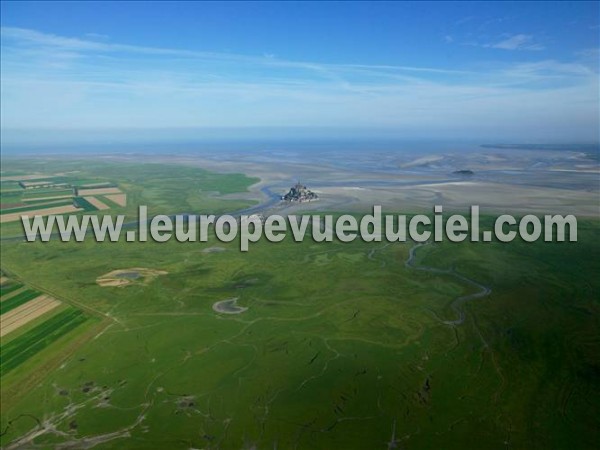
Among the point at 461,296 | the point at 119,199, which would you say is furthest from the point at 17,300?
the point at 119,199

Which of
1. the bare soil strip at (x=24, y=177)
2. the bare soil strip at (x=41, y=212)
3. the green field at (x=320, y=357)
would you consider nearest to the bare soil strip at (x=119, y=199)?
the bare soil strip at (x=41, y=212)

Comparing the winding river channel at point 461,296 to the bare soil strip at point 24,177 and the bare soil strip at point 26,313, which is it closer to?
the bare soil strip at point 26,313

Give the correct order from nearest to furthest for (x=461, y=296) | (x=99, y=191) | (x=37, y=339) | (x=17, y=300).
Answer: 1. (x=37, y=339)
2. (x=461, y=296)
3. (x=17, y=300)
4. (x=99, y=191)

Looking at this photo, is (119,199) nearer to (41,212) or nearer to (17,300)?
(41,212)

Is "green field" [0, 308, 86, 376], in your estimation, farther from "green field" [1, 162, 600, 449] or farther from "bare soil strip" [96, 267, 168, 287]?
"bare soil strip" [96, 267, 168, 287]

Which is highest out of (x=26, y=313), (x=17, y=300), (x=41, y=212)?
(x=41, y=212)
